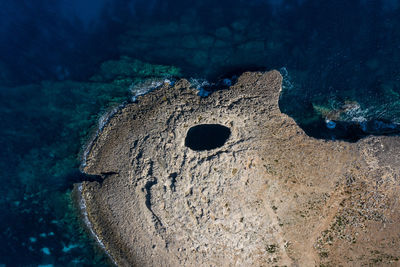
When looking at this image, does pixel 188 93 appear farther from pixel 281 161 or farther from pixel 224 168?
pixel 281 161

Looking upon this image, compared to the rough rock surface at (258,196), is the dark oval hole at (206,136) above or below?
above

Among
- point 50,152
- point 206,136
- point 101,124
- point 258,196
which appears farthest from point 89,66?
point 258,196

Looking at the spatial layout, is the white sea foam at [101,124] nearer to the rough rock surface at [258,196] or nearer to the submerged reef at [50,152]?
the submerged reef at [50,152]

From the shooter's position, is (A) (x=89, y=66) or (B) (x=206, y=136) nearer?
(B) (x=206, y=136)

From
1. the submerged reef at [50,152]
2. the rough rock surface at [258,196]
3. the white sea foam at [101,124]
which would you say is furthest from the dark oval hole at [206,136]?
the white sea foam at [101,124]

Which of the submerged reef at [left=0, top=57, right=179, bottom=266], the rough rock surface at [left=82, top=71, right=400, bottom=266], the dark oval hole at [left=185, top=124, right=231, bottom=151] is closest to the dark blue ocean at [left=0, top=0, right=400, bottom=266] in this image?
the submerged reef at [left=0, top=57, right=179, bottom=266]

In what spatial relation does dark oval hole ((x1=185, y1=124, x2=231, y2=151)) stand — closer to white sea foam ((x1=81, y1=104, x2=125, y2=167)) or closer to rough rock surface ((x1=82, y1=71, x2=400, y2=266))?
rough rock surface ((x1=82, y1=71, x2=400, y2=266))

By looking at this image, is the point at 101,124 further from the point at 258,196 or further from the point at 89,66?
the point at 258,196

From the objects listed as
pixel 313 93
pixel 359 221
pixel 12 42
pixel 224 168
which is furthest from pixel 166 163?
pixel 12 42
